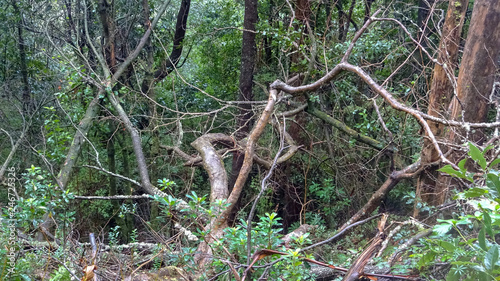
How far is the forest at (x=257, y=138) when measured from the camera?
2502mm

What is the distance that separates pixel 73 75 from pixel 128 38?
216 cm

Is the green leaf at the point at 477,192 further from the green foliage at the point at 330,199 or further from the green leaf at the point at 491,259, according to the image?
the green foliage at the point at 330,199

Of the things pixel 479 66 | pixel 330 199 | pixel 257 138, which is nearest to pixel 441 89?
pixel 479 66

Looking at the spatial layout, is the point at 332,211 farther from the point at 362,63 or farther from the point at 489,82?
the point at 489,82

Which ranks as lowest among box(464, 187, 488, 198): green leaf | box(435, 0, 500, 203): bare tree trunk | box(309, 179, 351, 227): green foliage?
box(309, 179, 351, 227): green foliage

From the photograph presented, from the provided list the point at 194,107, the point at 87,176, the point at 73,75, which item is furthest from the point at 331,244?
the point at 87,176

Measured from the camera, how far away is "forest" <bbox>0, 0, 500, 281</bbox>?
98.5 inches

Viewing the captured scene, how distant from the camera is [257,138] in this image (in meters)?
3.70

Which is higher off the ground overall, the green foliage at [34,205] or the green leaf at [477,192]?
the green leaf at [477,192]

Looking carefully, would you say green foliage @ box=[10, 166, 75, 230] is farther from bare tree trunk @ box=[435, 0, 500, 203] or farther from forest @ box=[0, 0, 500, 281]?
bare tree trunk @ box=[435, 0, 500, 203]

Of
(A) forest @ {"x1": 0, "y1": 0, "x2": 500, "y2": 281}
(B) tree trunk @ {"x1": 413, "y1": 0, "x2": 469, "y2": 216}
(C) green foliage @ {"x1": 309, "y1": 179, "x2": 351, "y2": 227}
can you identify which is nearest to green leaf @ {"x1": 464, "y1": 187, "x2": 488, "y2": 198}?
(A) forest @ {"x1": 0, "y1": 0, "x2": 500, "y2": 281}

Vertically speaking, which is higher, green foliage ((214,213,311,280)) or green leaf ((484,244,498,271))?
green leaf ((484,244,498,271))

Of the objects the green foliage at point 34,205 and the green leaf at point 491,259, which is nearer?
the green leaf at point 491,259

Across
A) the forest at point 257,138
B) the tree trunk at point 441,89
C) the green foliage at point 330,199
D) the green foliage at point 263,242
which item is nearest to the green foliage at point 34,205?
the forest at point 257,138
